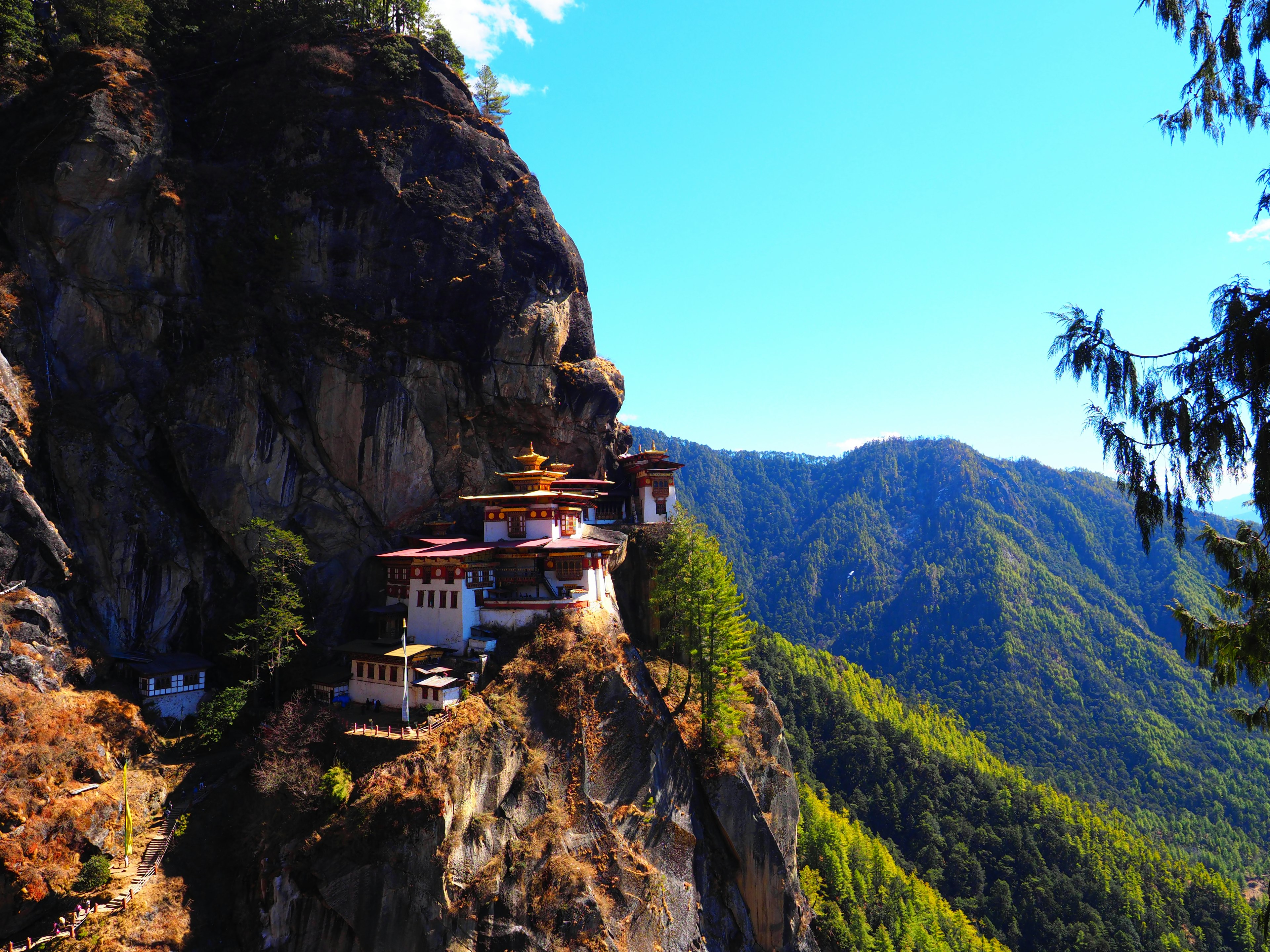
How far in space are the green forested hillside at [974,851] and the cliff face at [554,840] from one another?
37.0m

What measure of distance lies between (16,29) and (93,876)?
48.5 meters

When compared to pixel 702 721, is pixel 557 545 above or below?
above

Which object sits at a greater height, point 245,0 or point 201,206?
point 245,0

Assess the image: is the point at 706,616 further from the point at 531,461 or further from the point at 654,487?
the point at 531,461

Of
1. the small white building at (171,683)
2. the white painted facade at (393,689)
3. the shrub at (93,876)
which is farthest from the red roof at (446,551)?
the shrub at (93,876)

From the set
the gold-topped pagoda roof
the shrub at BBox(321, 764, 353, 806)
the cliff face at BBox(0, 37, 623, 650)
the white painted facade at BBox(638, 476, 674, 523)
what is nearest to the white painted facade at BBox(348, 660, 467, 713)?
the shrub at BBox(321, 764, 353, 806)

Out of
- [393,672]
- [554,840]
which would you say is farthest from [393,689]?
[554,840]

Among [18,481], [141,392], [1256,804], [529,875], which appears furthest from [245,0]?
[1256,804]

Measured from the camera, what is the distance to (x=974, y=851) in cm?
Answer: 10000

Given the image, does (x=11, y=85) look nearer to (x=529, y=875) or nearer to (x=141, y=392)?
(x=141, y=392)

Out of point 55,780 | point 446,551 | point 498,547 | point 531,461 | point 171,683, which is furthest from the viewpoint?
point 531,461

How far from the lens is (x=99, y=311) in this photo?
39.8 m

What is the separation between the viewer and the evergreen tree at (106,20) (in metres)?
44.1

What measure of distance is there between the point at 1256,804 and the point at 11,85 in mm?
231240
